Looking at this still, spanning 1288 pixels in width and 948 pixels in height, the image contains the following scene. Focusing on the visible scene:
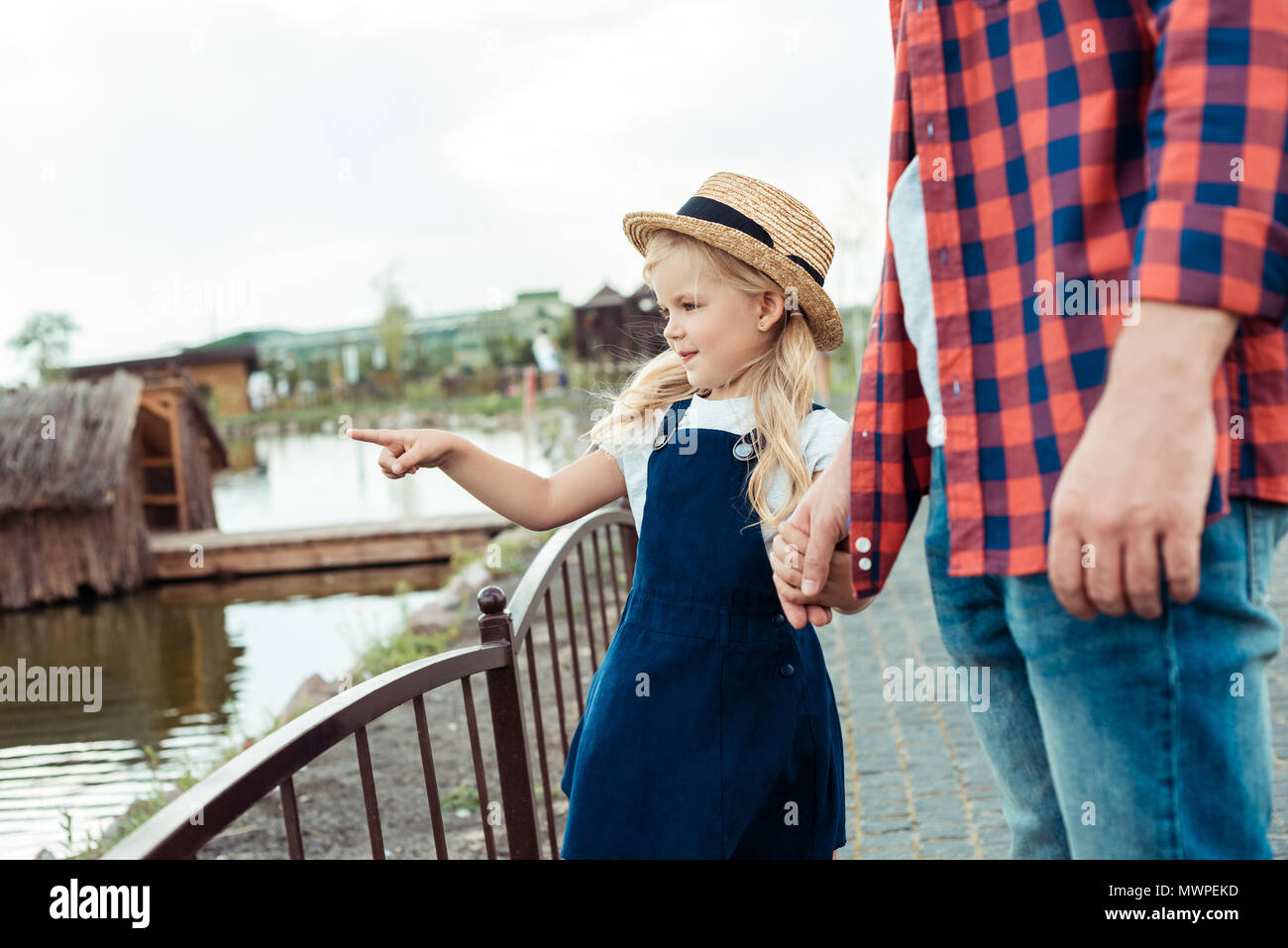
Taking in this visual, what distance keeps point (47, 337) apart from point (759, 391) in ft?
184

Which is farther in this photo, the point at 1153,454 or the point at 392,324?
the point at 392,324

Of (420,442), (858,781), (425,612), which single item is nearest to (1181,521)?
(420,442)

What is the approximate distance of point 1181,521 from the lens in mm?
962

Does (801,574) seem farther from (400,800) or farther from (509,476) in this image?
(400,800)

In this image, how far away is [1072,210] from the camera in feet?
3.60

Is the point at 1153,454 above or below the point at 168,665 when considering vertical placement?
above

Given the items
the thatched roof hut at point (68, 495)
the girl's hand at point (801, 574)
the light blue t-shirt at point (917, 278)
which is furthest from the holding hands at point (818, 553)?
the thatched roof hut at point (68, 495)

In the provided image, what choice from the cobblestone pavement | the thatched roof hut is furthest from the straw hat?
the thatched roof hut

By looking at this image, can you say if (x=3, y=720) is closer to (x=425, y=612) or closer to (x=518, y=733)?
(x=425, y=612)

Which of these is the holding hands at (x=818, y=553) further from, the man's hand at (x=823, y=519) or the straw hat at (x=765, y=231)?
the straw hat at (x=765, y=231)

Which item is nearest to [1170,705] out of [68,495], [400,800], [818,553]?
[818,553]

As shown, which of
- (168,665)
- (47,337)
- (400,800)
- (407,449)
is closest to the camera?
(407,449)
